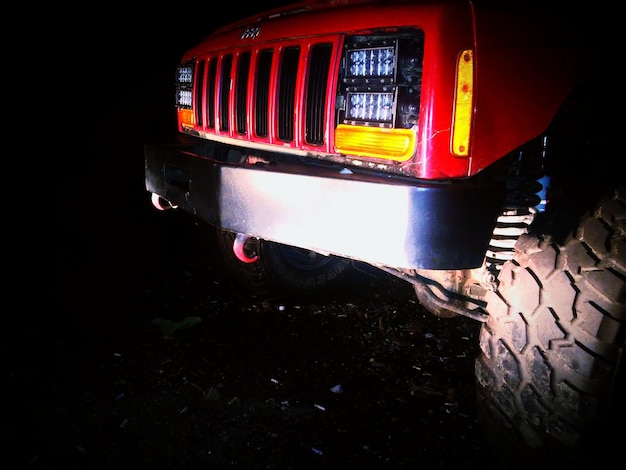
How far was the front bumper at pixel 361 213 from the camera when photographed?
147 centimetres

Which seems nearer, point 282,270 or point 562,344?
point 562,344

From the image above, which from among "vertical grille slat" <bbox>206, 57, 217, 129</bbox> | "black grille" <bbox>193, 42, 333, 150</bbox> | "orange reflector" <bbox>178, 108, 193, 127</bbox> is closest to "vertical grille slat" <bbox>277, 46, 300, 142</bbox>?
"black grille" <bbox>193, 42, 333, 150</bbox>

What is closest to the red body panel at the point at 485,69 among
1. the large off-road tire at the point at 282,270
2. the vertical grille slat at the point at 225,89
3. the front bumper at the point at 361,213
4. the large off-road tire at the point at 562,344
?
the front bumper at the point at 361,213

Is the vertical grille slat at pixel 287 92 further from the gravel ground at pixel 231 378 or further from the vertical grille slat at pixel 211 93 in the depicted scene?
the gravel ground at pixel 231 378

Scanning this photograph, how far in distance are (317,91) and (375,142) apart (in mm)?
384

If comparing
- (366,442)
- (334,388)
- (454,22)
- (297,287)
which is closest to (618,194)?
(454,22)

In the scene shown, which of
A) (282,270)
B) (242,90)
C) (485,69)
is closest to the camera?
(485,69)

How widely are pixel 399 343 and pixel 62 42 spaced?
4540 millimetres

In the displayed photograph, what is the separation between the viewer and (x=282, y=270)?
3.11 m

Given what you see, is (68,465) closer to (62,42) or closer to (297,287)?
(297,287)

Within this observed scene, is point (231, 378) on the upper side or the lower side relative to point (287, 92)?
lower

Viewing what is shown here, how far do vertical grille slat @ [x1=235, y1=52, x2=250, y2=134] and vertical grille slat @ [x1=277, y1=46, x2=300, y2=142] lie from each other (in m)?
0.29

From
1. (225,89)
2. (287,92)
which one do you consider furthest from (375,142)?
(225,89)

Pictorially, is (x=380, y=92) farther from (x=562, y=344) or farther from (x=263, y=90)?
(x=562, y=344)
